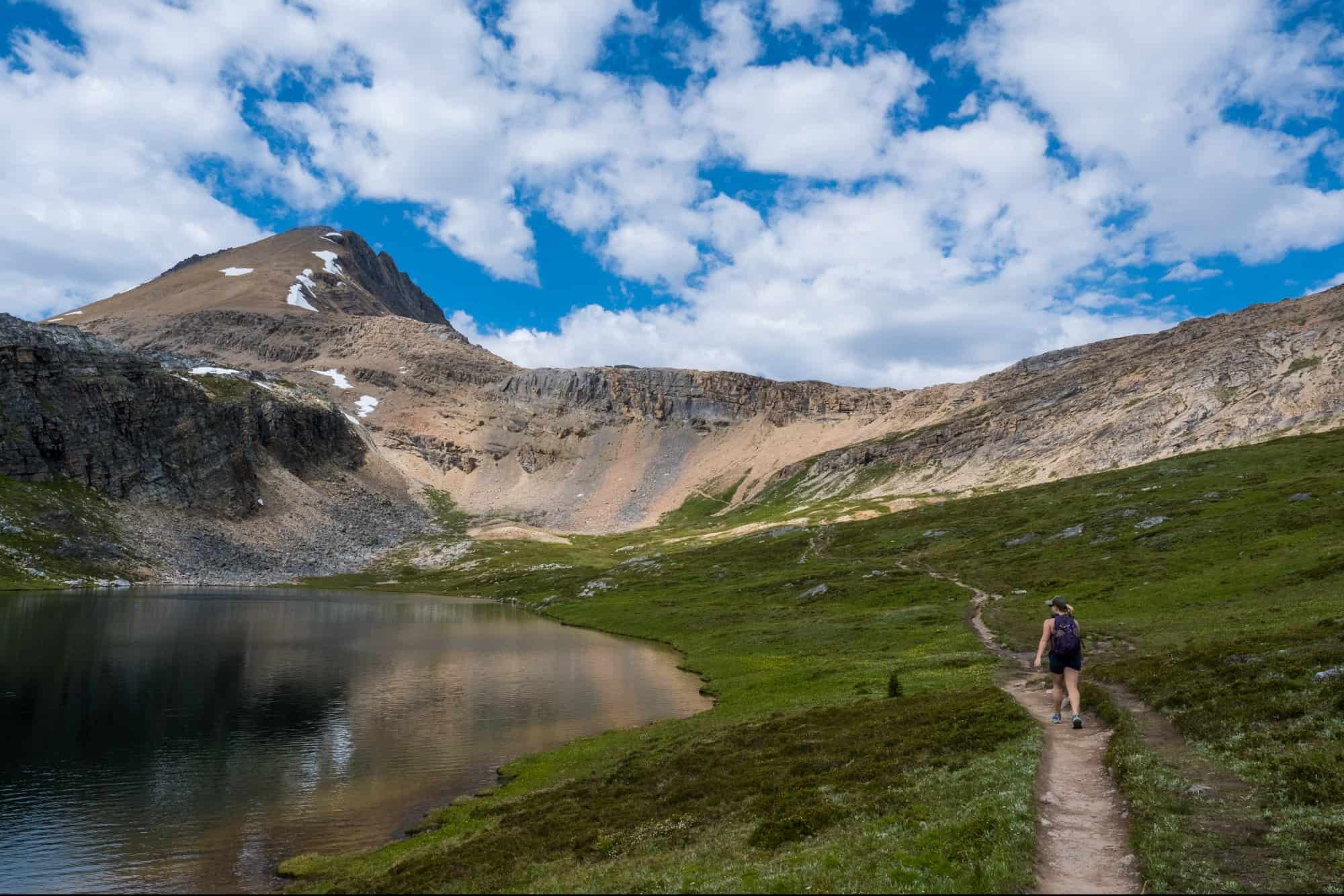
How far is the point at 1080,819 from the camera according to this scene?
61.7 feet

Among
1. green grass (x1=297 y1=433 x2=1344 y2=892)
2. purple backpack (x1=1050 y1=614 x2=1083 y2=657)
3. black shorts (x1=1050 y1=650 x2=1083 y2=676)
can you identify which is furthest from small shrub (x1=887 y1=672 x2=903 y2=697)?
purple backpack (x1=1050 y1=614 x2=1083 y2=657)

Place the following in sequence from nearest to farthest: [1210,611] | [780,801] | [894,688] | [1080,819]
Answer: [1080,819] < [780,801] < [894,688] < [1210,611]

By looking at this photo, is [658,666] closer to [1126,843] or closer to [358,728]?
→ [358,728]

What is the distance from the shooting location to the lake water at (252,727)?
31.5 meters

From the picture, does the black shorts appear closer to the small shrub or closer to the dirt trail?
the dirt trail

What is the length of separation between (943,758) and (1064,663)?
5.88 meters

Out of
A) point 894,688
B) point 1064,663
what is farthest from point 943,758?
point 894,688

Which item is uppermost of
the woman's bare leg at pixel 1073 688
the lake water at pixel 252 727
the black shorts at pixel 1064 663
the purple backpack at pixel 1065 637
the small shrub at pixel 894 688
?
the purple backpack at pixel 1065 637

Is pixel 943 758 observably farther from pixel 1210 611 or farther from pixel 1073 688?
pixel 1210 611

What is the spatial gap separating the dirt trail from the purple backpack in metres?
3.14

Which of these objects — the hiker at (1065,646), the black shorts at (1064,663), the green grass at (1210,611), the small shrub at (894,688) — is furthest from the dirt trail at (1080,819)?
the small shrub at (894,688)

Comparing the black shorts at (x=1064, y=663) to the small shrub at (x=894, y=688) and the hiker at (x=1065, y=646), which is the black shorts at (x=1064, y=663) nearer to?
the hiker at (x=1065, y=646)

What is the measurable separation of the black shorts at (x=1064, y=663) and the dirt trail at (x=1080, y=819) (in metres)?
2.43

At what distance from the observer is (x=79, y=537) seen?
18200 cm
